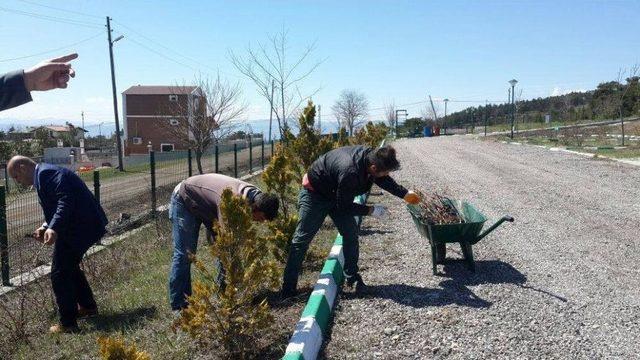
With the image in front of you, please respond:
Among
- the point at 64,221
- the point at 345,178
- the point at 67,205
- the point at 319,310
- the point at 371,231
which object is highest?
the point at 345,178

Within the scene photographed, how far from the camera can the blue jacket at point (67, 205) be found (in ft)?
15.9

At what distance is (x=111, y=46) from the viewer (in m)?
35.0

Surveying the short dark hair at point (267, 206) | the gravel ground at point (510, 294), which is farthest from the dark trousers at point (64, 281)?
the gravel ground at point (510, 294)

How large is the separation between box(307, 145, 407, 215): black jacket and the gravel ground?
3.10ft

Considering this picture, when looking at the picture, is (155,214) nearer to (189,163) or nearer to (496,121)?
(189,163)

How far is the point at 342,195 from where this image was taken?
5160mm

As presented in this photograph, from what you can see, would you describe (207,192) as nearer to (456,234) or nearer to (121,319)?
(121,319)

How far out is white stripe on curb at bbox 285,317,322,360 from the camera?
3.66 meters

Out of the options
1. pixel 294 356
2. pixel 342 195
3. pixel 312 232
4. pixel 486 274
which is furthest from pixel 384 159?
pixel 294 356

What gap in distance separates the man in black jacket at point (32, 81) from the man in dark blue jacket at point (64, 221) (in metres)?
3.10

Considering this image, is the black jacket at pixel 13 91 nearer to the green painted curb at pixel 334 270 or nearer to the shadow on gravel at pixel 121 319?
the shadow on gravel at pixel 121 319

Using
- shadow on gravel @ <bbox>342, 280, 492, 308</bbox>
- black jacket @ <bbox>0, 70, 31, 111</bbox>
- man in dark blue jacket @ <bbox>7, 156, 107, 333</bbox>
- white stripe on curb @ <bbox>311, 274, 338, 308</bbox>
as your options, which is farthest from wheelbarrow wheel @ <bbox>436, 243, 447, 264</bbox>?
→ black jacket @ <bbox>0, 70, 31, 111</bbox>

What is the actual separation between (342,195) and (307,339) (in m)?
1.66

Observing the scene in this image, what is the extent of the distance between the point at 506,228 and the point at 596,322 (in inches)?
150
